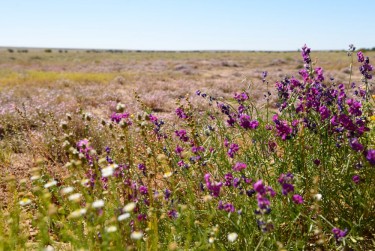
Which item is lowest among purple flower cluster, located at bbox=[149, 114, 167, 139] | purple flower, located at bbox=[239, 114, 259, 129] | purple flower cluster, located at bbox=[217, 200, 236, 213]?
purple flower cluster, located at bbox=[217, 200, 236, 213]

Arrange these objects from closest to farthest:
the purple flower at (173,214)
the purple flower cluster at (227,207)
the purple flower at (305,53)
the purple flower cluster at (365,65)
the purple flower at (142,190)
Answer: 1. the purple flower cluster at (227,207)
2. the purple flower at (173,214)
3. the purple flower at (142,190)
4. the purple flower at (305,53)
5. the purple flower cluster at (365,65)

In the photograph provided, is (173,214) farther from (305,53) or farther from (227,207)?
(305,53)

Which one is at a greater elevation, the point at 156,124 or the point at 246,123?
the point at 246,123

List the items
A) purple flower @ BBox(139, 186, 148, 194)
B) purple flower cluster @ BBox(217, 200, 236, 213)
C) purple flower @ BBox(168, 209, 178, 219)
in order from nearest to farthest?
purple flower cluster @ BBox(217, 200, 236, 213), purple flower @ BBox(168, 209, 178, 219), purple flower @ BBox(139, 186, 148, 194)

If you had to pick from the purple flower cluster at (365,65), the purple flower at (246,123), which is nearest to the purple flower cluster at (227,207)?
the purple flower at (246,123)

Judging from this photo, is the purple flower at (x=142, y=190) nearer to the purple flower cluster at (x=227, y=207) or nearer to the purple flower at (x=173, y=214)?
the purple flower at (x=173, y=214)

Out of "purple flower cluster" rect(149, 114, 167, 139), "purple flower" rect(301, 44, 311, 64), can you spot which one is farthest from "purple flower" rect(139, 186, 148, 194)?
"purple flower" rect(301, 44, 311, 64)

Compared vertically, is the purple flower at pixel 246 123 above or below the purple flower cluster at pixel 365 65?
below

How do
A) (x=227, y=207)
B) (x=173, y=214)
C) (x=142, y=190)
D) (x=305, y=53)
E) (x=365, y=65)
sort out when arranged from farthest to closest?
1. (x=365, y=65)
2. (x=305, y=53)
3. (x=142, y=190)
4. (x=173, y=214)
5. (x=227, y=207)

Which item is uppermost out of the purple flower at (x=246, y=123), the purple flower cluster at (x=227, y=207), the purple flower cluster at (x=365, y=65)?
the purple flower cluster at (x=365, y=65)

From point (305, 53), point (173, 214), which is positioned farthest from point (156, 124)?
point (305, 53)

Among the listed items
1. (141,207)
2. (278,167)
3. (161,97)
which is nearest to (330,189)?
(278,167)

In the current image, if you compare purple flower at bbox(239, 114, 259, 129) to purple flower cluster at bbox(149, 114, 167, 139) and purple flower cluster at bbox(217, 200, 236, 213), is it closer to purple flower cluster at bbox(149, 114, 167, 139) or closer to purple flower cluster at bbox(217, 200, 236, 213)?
purple flower cluster at bbox(217, 200, 236, 213)

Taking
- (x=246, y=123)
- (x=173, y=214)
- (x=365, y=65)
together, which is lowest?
(x=173, y=214)
